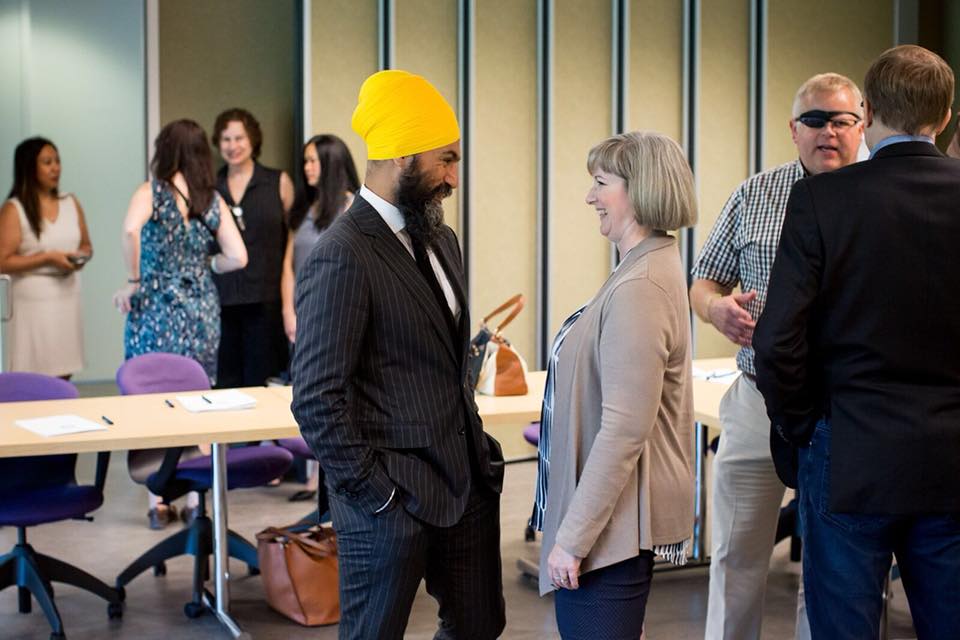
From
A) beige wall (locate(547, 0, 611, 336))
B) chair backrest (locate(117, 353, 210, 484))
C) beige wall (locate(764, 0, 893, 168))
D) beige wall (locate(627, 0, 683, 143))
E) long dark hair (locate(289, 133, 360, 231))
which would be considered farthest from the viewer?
beige wall (locate(764, 0, 893, 168))

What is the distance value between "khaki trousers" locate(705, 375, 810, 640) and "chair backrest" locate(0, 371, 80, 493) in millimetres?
2442

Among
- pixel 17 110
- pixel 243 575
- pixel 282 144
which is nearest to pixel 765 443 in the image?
pixel 243 575

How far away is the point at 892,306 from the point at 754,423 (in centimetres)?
113

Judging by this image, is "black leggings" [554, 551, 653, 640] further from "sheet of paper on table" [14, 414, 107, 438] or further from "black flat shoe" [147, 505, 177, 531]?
"black flat shoe" [147, 505, 177, 531]

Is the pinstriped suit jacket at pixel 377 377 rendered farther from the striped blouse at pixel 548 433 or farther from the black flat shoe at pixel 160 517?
the black flat shoe at pixel 160 517

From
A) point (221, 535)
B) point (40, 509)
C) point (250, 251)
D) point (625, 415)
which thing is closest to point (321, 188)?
point (250, 251)

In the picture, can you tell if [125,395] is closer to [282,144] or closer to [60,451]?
[60,451]

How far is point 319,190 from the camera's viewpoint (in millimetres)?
6281

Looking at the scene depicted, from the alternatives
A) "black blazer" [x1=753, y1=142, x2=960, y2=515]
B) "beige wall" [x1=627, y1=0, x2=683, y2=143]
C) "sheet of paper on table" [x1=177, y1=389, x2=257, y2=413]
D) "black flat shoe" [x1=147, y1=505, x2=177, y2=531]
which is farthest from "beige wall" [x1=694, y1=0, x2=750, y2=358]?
"black blazer" [x1=753, y1=142, x2=960, y2=515]

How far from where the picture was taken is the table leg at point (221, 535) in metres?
4.30

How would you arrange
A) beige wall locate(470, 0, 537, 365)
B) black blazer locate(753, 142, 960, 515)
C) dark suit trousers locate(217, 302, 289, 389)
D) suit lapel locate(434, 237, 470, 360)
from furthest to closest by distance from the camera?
beige wall locate(470, 0, 537, 365)
dark suit trousers locate(217, 302, 289, 389)
suit lapel locate(434, 237, 470, 360)
black blazer locate(753, 142, 960, 515)

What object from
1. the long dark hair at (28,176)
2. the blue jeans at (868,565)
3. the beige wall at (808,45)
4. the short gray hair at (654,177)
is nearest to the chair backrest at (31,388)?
the long dark hair at (28,176)

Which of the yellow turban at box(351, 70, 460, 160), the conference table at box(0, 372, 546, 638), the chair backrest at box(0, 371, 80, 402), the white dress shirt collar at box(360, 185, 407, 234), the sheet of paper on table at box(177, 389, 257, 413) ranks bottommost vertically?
the conference table at box(0, 372, 546, 638)

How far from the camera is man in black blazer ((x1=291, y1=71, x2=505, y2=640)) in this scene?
2504 millimetres
